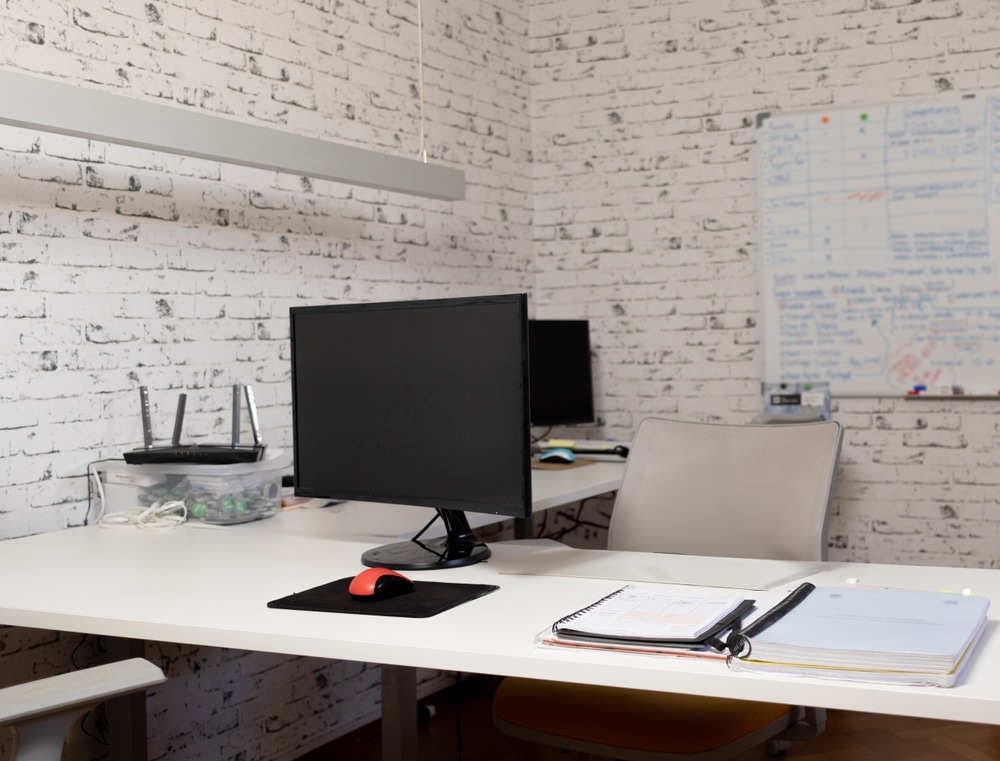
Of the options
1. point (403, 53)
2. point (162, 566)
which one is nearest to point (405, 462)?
point (162, 566)

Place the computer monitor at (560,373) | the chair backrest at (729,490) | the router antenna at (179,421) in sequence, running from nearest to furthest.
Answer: the chair backrest at (729,490) < the router antenna at (179,421) < the computer monitor at (560,373)

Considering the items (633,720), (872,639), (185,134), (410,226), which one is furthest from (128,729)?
(410,226)

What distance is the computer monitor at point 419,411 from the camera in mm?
1745

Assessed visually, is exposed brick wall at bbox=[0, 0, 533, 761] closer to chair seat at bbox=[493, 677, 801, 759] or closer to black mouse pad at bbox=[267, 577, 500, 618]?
black mouse pad at bbox=[267, 577, 500, 618]

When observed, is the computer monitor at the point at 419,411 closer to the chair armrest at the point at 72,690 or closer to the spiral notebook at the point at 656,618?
the spiral notebook at the point at 656,618

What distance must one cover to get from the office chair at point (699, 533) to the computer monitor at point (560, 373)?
1620 mm

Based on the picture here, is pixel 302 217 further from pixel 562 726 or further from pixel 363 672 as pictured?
pixel 562 726

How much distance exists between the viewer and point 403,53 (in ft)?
12.7

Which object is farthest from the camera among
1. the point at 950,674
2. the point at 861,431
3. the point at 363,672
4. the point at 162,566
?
the point at 861,431

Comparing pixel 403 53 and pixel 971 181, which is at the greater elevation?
pixel 403 53

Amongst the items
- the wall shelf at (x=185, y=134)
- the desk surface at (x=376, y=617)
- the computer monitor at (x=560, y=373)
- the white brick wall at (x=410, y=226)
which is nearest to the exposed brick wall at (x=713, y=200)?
the white brick wall at (x=410, y=226)

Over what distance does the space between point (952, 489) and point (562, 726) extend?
2.74m

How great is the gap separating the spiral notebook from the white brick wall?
1.59 metres

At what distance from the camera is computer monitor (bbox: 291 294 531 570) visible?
1.75m
